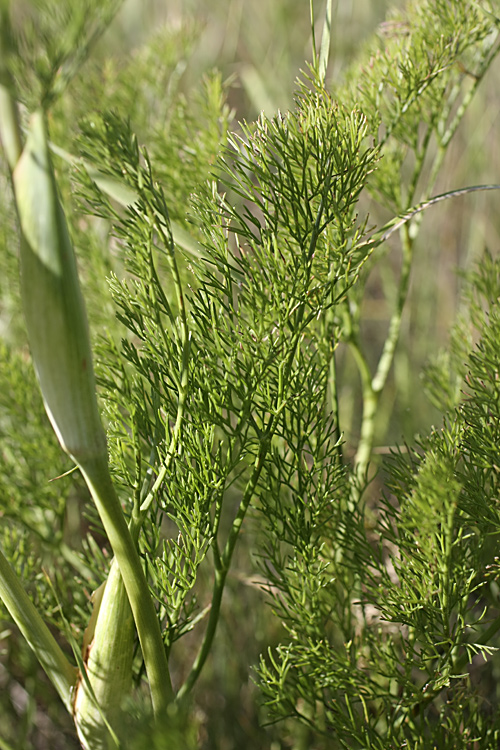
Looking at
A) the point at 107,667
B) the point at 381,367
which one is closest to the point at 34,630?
the point at 107,667

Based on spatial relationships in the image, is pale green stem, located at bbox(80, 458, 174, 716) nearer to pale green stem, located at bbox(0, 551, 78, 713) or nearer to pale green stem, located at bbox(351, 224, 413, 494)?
pale green stem, located at bbox(0, 551, 78, 713)

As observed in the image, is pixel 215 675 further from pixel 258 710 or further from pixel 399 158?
pixel 399 158

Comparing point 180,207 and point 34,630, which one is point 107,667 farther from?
point 180,207

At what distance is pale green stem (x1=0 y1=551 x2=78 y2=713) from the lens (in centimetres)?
35

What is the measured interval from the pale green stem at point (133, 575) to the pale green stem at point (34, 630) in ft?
0.19

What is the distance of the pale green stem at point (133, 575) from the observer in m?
0.32

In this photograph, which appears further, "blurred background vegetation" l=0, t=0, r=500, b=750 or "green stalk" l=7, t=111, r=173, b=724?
"blurred background vegetation" l=0, t=0, r=500, b=750

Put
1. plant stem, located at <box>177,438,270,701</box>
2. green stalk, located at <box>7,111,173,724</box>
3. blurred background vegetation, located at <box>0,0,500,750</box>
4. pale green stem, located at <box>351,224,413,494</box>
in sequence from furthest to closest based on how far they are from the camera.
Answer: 1. blurred background vegetation, located at <box>0,0,500,750</box>
2. pale green stem, located at <box>351,224,413,494</box>
3. plant stem, located at <box>177,438,270,701</box>
4. green stalk, located at <box>7,111,173,724</box>

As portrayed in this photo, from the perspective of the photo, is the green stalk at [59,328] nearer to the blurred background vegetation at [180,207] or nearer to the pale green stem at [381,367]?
the blurred background vegetation at [180,207]

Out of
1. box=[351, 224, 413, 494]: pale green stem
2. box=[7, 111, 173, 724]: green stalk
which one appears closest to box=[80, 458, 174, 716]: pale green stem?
box=[7, 111, 173, 724]: green stalk

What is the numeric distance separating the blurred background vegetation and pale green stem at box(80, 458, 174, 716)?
0.06 m

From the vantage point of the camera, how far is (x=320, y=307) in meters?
0.37

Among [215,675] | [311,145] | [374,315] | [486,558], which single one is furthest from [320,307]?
[374,315]

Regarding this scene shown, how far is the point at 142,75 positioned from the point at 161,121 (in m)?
0.13
